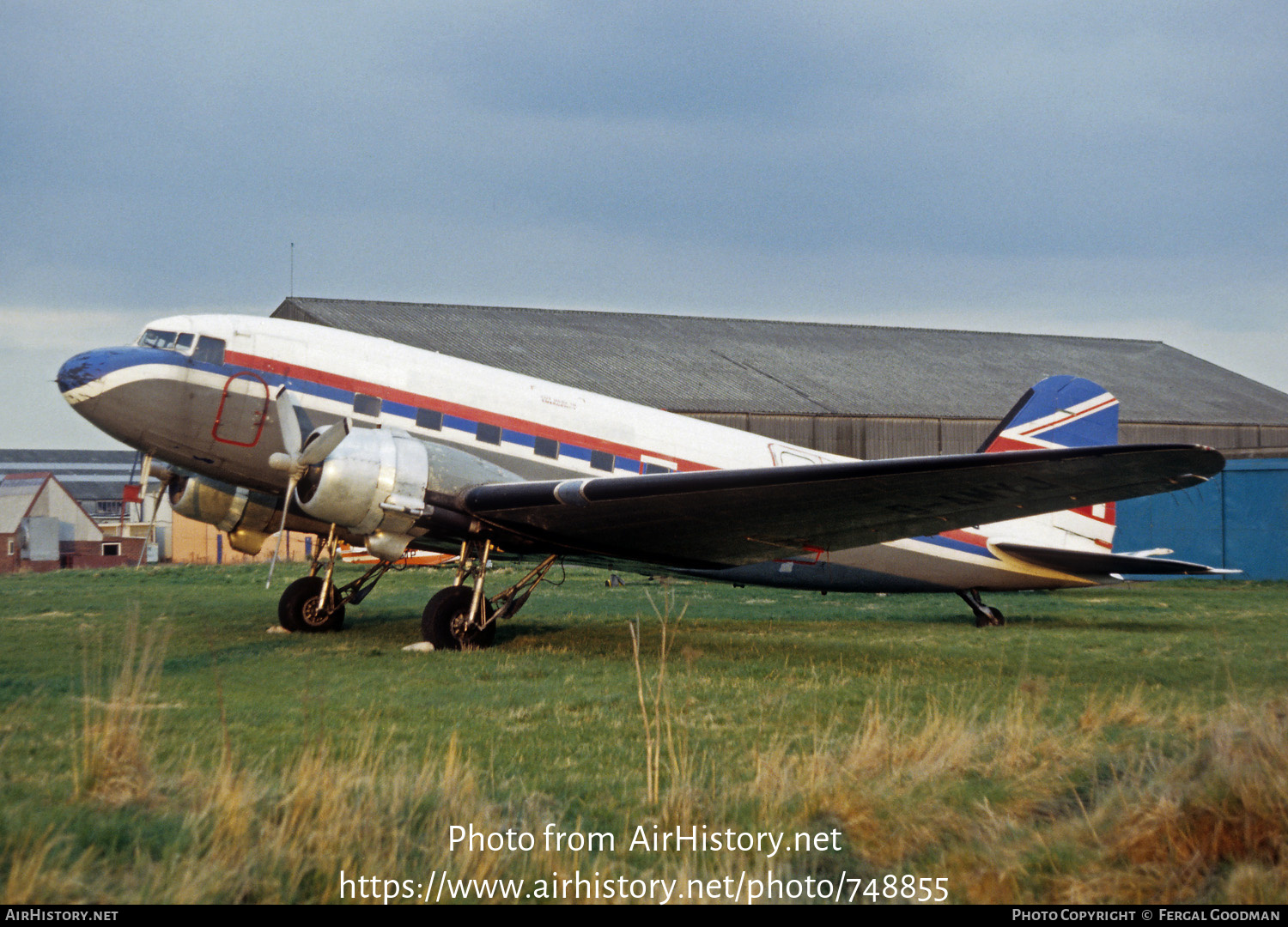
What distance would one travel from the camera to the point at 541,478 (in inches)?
525

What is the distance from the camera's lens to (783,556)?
1245 centimetres

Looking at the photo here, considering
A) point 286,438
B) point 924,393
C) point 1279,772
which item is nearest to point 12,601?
point 286,438

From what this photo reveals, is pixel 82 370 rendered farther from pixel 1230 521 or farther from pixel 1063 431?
pixel 1230 521

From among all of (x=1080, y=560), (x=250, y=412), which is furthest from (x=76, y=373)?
(x=1080, y=560)

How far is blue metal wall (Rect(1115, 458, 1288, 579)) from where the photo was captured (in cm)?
2789

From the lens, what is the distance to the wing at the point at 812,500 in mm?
8750

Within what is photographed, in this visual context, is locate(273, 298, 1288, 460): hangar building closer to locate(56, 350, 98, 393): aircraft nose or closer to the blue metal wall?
A: the blue metal wall

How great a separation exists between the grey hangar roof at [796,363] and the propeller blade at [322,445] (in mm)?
23773

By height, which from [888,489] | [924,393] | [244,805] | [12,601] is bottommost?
[12,601]

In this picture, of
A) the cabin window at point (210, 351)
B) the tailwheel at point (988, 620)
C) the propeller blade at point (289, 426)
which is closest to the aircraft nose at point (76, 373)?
the cabin window at point (210, 351)

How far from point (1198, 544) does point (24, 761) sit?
30859 millimetres

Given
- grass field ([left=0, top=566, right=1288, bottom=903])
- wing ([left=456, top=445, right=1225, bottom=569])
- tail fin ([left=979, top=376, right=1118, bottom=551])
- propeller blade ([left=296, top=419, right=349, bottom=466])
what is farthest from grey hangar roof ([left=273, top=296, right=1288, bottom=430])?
grass field ([left=0, top=566, right=1288, bottom=903])

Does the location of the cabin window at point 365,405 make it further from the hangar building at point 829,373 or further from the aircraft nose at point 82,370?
the hangar building at point 829,373

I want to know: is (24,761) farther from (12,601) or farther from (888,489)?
(12,601)
